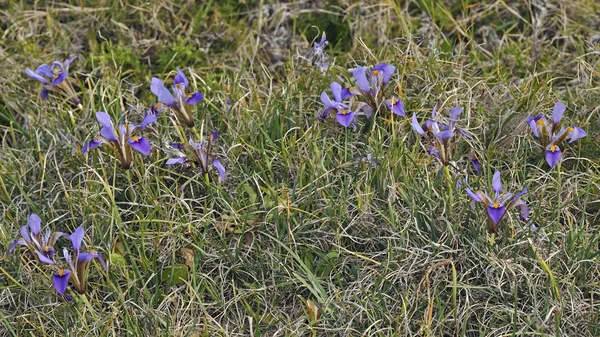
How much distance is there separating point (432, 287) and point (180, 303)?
0.76 m

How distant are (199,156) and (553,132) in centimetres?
113

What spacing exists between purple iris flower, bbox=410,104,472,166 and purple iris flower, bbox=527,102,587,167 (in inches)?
8.4

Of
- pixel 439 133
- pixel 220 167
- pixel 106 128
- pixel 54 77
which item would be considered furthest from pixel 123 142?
pixel 439 133

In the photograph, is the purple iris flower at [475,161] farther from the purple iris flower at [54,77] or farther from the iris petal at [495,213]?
the purple iris flower at [54,77]

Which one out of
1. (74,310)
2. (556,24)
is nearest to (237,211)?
(74,310)

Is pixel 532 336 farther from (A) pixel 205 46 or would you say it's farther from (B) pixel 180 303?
(A) pixel 205 46

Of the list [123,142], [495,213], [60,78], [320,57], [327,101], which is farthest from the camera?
[320,57]

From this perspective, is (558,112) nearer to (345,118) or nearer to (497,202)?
(497,202)

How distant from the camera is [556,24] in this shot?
11.7ft

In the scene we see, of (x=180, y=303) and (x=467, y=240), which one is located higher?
(x=467, y=240)

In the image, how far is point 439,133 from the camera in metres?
2.56

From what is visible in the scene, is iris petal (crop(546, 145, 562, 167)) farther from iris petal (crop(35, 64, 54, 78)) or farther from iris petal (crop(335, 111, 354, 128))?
iris petal (crop(35, 64, 54, 78))

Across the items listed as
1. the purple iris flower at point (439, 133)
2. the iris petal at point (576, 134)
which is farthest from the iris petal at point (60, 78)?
the iris petal at point (576, 134)

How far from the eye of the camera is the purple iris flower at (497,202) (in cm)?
240
